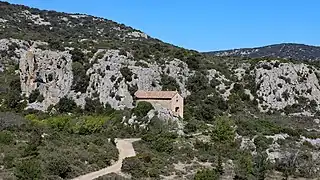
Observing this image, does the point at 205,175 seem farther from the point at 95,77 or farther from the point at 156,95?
the point at 95,77

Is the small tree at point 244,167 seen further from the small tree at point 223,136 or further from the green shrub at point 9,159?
the green shrub at point 9,159

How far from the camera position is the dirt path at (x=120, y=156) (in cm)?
3763

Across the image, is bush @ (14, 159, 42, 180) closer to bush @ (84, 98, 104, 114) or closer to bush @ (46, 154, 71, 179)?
bush @ (46, 154, 71, 179)

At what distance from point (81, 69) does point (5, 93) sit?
39.7ft

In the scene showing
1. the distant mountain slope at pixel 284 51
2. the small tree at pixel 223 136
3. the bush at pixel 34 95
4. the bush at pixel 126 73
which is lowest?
the small tree at pixel 223 136

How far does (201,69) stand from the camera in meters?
86.9

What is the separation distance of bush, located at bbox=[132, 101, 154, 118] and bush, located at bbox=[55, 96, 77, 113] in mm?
11252

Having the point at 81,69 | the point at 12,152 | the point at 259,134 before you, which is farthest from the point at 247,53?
the point at 12,152

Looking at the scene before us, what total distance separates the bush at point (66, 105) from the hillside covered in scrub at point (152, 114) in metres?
0.20

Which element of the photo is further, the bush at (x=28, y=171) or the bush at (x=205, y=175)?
the bush at (x=205, y=175)

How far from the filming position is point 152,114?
60.0 metres

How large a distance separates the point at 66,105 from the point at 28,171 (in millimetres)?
35791

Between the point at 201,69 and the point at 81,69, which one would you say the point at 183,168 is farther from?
the point at 201,69

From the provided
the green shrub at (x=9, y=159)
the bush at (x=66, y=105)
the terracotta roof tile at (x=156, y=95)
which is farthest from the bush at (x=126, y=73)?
the green shrub at (x=9, y=159)
